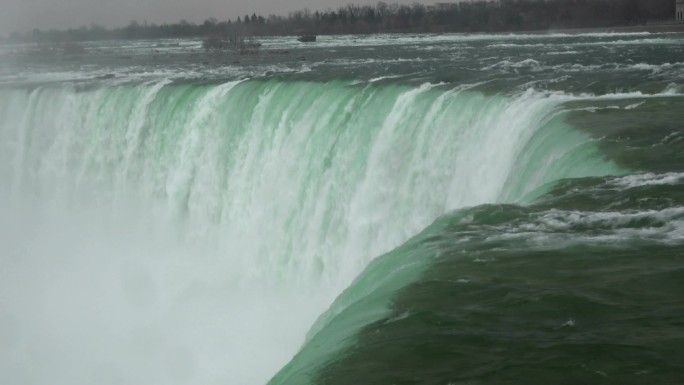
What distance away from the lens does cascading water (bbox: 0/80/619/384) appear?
1400 centimetres

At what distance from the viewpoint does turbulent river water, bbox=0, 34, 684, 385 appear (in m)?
6.38

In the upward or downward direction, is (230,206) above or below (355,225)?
below

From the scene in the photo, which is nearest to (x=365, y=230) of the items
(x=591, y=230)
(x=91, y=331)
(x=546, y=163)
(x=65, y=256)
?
(x=546, y=163)

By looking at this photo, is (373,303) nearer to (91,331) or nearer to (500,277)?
(500,277)

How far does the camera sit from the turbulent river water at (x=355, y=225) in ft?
20.9

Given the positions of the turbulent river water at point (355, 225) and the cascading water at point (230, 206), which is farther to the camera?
the cascading water at point (230, 206)

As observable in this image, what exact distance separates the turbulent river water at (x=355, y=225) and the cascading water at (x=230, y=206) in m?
0.05

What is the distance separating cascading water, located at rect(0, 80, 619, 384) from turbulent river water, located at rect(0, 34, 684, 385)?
0.05 m

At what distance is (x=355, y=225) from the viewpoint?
1544 centimetres

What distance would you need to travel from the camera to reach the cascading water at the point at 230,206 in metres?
14.0

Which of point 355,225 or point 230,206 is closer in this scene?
point 355,225

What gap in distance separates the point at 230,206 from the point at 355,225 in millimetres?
4744

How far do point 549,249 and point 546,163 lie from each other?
11.1ft

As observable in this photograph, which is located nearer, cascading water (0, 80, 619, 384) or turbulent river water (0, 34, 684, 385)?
turbulent river water (0, 34, 684, 385)
